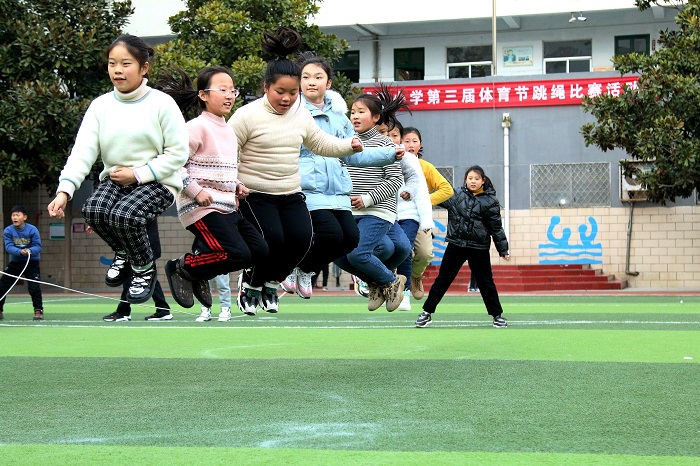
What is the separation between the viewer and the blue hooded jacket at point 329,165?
318 inches

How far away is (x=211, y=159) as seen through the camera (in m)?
7.29

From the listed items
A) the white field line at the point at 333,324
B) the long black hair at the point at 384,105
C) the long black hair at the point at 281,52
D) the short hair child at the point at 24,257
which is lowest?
the white field line at the point at 333,324

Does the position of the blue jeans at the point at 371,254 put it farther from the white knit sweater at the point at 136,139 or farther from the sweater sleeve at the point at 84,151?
the sweater sleeve at the point at 84,151

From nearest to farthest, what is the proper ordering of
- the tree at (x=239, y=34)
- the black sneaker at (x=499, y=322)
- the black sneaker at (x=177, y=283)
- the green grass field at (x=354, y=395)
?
the green grass field at (x=354, y=395), the black sneaker at (x=177, y=283), the black sneaker at (x=499, y=322), the tree at (x=239, y=34)

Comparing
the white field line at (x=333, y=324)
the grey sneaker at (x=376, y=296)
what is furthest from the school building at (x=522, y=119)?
the grey sneaker at (x=376, y=296)

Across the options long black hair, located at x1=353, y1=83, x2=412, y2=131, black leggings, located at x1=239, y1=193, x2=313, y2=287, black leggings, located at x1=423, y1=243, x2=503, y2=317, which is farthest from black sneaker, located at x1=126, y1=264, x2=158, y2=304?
black leggings, located at x1=423, y1=243, x2=503, y2=317

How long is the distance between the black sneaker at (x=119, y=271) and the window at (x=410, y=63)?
88.4 feet

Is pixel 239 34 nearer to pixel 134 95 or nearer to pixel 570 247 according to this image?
pixel 570 247

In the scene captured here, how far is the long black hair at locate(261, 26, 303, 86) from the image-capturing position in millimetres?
7508

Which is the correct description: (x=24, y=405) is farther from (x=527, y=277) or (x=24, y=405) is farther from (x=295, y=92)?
(x=527, y=277)

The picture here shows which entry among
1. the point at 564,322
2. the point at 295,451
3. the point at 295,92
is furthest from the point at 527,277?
the point at 295,451

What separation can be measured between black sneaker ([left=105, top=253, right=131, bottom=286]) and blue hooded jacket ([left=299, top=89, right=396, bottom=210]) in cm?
151

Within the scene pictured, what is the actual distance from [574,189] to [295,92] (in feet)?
75.1

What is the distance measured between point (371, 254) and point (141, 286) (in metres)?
2.65
